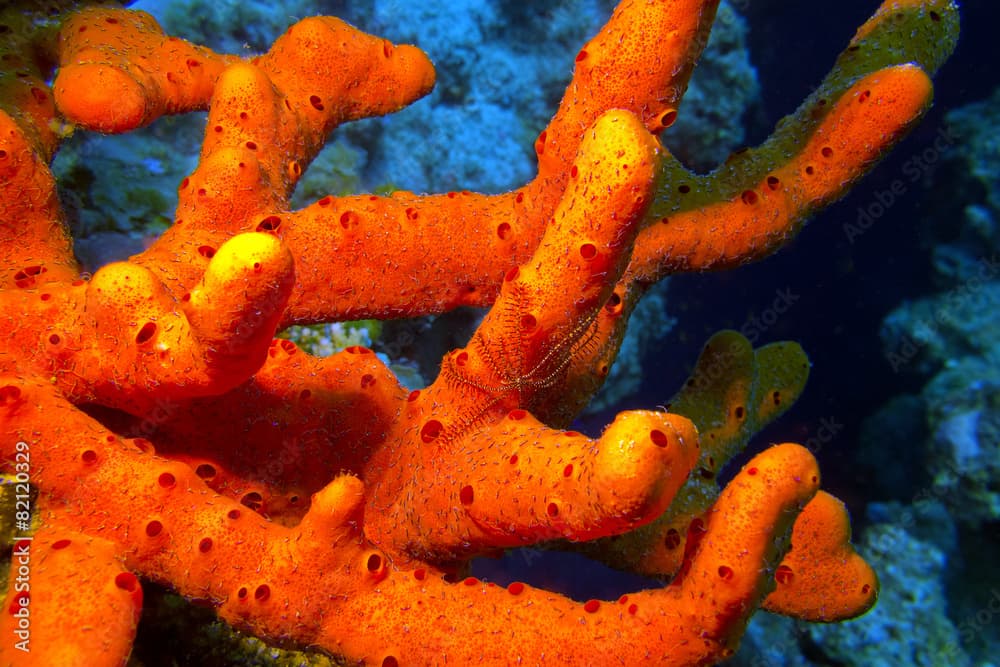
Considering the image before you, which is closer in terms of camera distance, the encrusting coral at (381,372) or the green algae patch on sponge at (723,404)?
the encrusting coral at (381,372)

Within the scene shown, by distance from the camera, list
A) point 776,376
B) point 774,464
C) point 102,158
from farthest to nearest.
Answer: point 102,158, point 776,376, point 774,464

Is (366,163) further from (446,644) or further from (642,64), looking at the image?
(446,644)

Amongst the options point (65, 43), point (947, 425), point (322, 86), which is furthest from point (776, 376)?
point (947, 425)

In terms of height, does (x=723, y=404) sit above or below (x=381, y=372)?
above

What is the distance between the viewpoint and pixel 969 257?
8.06 meters

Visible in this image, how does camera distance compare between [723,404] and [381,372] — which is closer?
[381,372]

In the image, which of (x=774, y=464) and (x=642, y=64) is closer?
(x=774, y=464)

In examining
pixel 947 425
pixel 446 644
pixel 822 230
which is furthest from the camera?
pixel 822 230

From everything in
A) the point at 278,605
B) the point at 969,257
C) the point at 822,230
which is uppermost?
the point at 969,257

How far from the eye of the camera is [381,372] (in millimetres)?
2201

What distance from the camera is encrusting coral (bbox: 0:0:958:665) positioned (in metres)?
1.58

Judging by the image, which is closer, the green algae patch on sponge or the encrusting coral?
the encrusting coral

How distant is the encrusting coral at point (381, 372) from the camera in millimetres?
1576

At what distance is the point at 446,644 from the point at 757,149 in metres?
2.20
